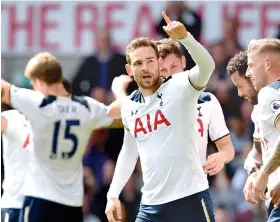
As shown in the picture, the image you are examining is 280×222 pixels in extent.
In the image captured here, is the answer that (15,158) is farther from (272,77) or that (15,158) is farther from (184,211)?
(272,77)

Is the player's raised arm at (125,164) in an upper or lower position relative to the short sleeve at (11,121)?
lower

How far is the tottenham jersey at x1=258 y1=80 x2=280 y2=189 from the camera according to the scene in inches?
246

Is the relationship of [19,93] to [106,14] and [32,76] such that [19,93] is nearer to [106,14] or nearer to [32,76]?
[32,76]

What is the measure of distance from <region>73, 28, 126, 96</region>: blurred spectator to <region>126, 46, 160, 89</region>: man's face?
20.6 ft

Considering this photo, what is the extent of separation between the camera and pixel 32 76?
9125 millimetres

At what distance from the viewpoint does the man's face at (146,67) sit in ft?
22.8

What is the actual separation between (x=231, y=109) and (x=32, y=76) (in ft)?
16.3

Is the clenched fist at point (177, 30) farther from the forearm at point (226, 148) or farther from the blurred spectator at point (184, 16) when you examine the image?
the blurred spectator at point (184, 16)

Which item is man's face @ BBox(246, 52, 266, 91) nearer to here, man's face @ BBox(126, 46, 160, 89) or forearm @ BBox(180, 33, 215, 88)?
forearm @ BBox(180, 33, 215, 88)

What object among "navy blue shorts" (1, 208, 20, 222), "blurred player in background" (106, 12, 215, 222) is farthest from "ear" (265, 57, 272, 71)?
"navy blue shorts" (1, 208, 20, 222)

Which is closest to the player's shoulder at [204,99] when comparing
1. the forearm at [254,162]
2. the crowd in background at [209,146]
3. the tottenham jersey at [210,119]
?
the tottenham jersey at [210,119]

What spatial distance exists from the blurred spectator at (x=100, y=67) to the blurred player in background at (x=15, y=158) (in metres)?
4.20

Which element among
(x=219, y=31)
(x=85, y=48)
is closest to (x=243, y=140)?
(x=219, y=31)

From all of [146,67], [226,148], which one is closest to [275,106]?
[146,67]
